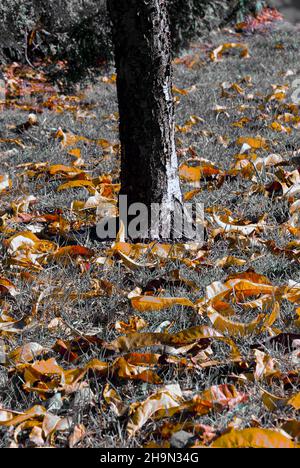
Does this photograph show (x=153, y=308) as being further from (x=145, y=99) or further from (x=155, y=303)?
(x=145, y=99)

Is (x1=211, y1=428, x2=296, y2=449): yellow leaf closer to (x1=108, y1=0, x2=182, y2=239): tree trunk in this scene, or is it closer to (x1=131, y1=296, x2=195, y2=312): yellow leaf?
(x1=131, y1=296, x2=195, y2=312): yellow leaf

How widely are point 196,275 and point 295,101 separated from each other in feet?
11.5

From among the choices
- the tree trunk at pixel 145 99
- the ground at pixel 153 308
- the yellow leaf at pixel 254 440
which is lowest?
the yellow leaf at pixel 254 440

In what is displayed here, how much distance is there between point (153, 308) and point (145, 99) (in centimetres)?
106

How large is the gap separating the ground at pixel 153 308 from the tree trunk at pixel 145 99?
1.12 ft

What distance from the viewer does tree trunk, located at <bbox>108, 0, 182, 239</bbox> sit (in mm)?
3340

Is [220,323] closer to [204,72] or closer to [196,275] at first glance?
[196,275]

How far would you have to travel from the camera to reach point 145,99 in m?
3.43

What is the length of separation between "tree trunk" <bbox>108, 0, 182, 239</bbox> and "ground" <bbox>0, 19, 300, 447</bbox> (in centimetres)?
34

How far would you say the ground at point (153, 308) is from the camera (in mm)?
2340

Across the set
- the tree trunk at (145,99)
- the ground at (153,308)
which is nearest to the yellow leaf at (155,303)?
the ground at (153,308)

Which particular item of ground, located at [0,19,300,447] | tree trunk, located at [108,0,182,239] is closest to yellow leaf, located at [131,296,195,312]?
ground, located at [0,19,300,447]

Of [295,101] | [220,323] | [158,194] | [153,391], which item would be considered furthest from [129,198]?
[295,101]

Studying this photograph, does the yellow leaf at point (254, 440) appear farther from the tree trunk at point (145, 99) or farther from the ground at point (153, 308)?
the tree trunk at point (145, 99)
